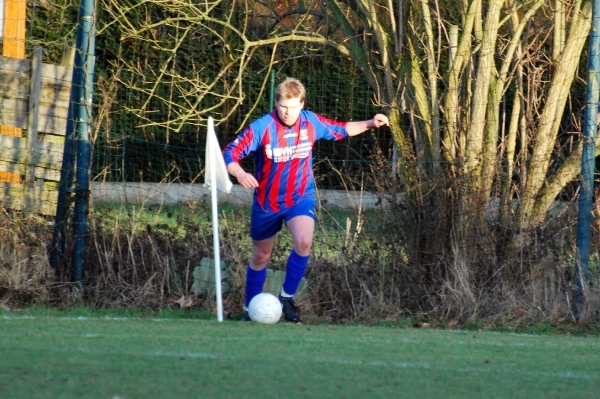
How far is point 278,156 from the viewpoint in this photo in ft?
24.0

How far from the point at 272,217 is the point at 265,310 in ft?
2.42

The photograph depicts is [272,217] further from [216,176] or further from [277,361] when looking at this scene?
[277,361]

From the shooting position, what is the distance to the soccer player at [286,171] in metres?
7.21

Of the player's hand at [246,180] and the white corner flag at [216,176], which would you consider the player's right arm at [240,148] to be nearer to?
the white corner flag at [216,176]

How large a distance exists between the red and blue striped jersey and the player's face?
7 cm

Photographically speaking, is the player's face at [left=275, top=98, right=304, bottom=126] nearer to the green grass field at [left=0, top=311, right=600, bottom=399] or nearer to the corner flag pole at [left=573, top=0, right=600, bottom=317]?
the green grass field at [left=0, top=311, right=600, bottom=399]

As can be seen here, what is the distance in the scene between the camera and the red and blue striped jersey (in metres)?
7.24

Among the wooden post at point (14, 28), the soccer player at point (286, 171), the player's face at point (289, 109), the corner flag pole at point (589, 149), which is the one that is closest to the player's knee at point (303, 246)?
the soccer player at point (286, 171)

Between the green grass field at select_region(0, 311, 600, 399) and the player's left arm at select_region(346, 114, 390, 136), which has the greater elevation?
the player's left arm at select_region(346, 114, 390, 136)

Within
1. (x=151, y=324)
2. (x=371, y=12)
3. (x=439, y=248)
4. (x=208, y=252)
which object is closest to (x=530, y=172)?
(x=439, y=248)

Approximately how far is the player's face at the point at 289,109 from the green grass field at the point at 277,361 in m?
1.53

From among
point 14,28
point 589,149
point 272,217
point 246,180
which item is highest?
point 14,28

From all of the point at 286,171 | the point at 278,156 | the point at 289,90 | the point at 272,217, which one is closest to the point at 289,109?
the point at 289,90

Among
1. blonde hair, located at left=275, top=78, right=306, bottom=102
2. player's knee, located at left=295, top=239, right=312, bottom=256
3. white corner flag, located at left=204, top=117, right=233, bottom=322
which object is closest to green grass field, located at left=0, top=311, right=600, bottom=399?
white corner flag, located at left=204, top=117, right=233, bottom=322
